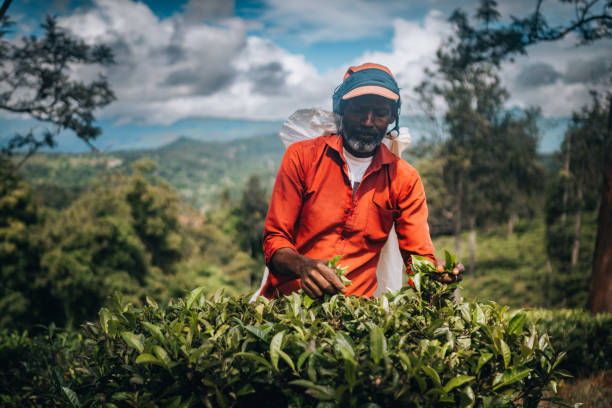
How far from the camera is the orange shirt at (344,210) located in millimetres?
2467

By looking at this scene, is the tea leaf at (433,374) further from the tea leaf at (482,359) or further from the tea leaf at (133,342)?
the tea leaf at (133,342)

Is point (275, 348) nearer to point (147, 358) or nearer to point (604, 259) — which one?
point (147, 358)

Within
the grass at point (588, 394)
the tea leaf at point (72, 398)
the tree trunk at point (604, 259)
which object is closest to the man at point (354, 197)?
the tea leaf at point (72, 398)

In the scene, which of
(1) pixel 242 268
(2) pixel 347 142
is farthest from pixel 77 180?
(2) pixel 347 142

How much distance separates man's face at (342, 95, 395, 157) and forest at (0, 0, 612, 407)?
88cm

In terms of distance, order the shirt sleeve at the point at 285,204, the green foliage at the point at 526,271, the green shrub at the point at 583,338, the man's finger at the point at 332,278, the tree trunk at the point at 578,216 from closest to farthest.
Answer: the man's finger at the point at 332,278 < the shirt sleeve at the point at 285,204 < the green shrub at the point at 583,338 < the green foliage at the point at 526,271 < the tree trunk at the point at 578,216

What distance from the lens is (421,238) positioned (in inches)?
96.7

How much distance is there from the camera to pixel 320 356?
130 centimetres

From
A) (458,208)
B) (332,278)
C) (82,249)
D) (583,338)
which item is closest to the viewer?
(332,278)

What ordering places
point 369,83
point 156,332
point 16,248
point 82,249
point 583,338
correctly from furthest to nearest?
point 82,249 < point 16,248 < point 583,338 < point 369,83 < point 156,332

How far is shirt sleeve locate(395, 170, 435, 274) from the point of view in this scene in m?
2.46

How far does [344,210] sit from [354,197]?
4.8 inches

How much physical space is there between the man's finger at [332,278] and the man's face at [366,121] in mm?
1154

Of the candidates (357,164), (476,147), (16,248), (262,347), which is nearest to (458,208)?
(476,147)
